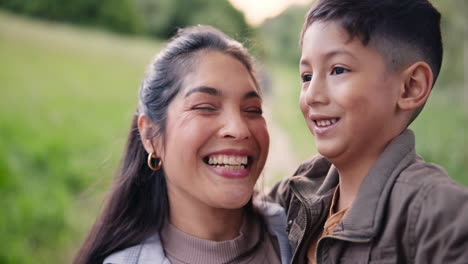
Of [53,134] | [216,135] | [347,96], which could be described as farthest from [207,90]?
[53,134]

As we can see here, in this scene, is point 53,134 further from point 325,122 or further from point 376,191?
point 376,191

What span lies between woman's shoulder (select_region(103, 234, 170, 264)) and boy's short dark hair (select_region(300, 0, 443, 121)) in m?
1.20

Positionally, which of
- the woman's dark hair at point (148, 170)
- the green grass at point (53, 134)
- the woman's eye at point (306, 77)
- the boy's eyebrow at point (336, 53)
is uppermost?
the boy's eyebrow at point (336, 53)

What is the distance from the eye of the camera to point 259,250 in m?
2.03

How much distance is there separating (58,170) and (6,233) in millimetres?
1287

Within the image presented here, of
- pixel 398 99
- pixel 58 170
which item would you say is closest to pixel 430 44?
pixel 398 99

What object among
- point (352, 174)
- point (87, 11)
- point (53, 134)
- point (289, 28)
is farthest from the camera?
point (87, 11)

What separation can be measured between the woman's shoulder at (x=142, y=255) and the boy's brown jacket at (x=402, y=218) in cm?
64

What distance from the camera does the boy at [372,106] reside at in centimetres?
133

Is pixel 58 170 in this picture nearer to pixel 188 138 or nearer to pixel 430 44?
Result: pixel 188 138

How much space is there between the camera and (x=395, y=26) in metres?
1.42

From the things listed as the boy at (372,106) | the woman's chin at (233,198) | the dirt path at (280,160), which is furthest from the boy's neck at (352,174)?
the dirt path at (280,160)

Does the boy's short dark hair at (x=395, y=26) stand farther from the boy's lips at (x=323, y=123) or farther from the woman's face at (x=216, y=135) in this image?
the woman's face at (x=216, y=135)

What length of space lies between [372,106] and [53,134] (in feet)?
16.3
